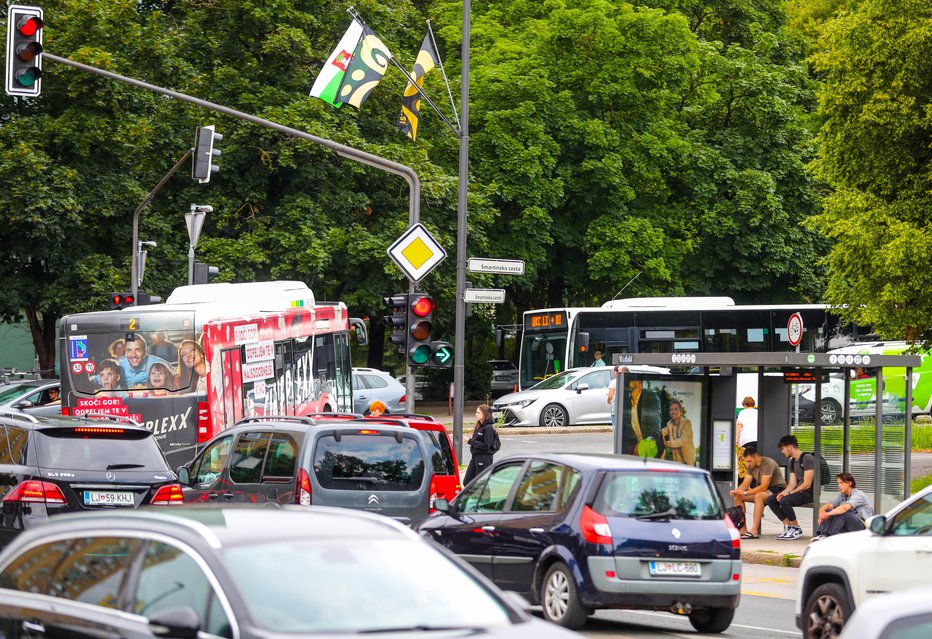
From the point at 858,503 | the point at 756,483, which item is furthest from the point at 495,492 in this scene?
the point at 756,483

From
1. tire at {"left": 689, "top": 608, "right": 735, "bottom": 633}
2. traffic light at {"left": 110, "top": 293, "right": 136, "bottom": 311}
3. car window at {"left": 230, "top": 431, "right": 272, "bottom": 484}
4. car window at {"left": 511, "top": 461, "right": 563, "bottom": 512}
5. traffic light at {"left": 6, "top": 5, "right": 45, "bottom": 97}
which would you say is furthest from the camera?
traffic light at {"left": 110, "top": 293, "right": 136, "bottom": 311}

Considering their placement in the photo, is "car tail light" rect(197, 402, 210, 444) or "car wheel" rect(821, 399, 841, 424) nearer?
"car wheel" rect(821, 399, 841, 424)

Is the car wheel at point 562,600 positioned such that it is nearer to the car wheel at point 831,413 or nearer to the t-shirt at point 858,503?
the t-shirt at point 858,503

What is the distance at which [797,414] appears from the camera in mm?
21438

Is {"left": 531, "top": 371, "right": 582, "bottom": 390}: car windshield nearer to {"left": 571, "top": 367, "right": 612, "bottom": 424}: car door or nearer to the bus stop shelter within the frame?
{"left": 571, "top": 367, "right": 612, "bottom": 424}: car door

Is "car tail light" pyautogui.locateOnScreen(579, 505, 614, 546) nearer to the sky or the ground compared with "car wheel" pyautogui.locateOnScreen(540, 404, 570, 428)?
nearer to the ground

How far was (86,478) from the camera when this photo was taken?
1329 cm

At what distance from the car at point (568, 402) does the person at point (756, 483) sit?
16.7 metres

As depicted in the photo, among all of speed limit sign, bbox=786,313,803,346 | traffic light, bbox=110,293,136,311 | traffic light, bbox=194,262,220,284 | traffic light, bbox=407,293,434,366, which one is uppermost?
traffic light, bbox=194,262,220,284

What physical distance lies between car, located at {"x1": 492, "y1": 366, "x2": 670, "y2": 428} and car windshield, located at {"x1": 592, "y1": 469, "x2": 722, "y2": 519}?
24623mm

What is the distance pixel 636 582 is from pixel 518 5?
3813 centimetres

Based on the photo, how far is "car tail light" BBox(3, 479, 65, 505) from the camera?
42.4 feet

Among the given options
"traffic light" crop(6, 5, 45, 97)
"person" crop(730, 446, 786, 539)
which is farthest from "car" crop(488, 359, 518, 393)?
"traffic light" crop(6, 5, 45, 97)

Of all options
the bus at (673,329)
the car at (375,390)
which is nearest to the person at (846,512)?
the car at (375,390)
